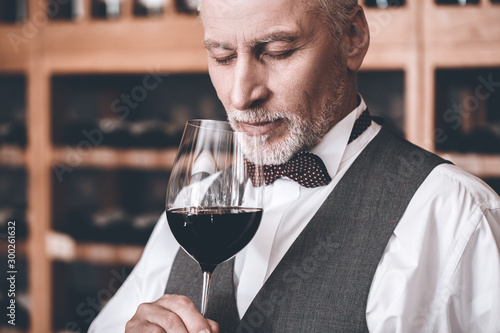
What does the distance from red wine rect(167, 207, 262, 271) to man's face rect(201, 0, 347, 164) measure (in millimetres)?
307

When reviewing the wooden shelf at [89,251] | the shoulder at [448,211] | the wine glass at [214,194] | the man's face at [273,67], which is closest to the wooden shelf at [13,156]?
the wooden shelf at [89,251]

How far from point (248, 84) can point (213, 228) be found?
0.37 metres

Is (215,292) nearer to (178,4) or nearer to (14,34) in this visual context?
(178,4)

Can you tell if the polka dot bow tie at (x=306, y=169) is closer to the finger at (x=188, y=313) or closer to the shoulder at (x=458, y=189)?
the shoulder at (x=458, y=189)

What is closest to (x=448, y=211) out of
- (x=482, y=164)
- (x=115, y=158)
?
(x=482, y=164)

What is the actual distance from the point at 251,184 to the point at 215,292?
1.18 ft

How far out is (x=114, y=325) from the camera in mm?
1385

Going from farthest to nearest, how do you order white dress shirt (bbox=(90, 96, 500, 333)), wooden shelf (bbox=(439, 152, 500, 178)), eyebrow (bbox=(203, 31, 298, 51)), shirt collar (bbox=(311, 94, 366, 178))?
1. wooden shelf (bbox=(439, 152, 500, 178))
2. shirt collar (bbox=(311, 94, 366, 178))
3. eyebrow (bbox=(203, 31, 298, 51))
4. white dress shirt (bbox=(90, 96, 500, 333))

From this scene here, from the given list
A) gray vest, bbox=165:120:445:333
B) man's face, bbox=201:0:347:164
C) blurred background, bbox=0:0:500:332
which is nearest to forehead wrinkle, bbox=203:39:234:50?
man's face, bbox=201:0:347:164

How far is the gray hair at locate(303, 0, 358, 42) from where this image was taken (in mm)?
1166

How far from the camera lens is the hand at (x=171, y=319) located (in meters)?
0.89

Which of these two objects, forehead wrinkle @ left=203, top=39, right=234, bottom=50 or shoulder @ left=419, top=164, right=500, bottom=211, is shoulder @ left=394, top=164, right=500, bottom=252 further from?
forehead wrinkle @ left=203, top=39, right=234, bottom=50

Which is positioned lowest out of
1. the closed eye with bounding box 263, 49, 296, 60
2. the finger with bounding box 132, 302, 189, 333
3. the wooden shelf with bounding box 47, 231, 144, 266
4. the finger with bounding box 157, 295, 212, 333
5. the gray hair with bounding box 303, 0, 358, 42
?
the wooden shelf with bounding box 47, 231, 144, 266

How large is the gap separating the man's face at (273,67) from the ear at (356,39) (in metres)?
0.08
